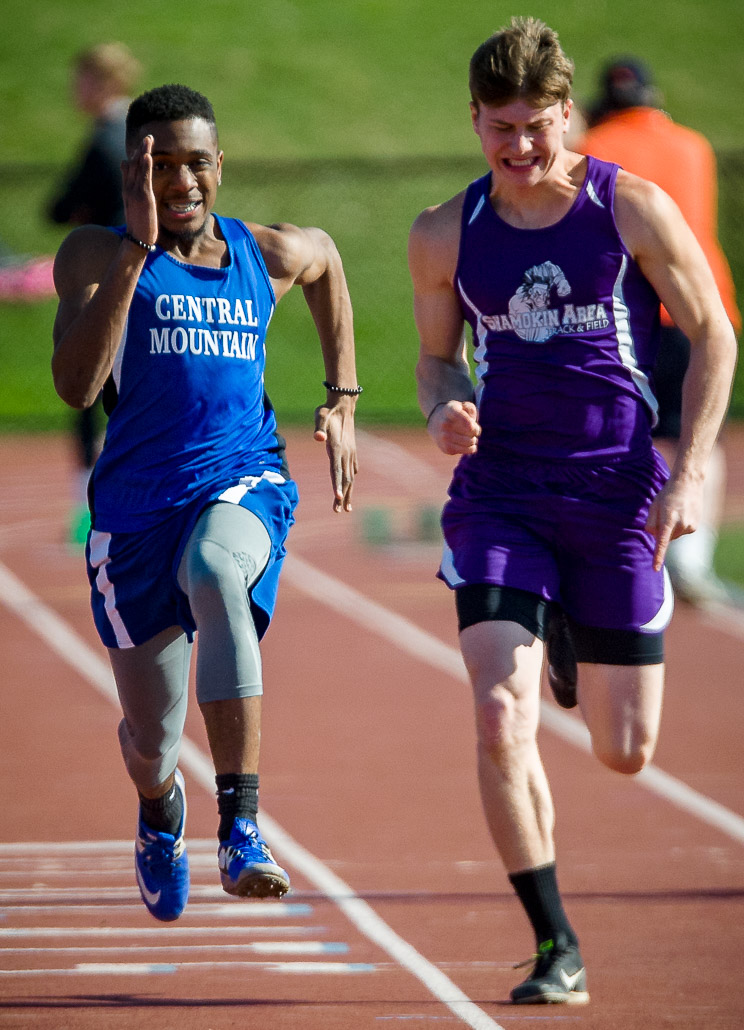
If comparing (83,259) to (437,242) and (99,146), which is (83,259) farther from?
(99,146)

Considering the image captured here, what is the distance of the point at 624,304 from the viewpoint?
448 cm

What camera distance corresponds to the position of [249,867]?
3922 millimetres

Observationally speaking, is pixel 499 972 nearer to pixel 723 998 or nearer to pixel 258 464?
pixel 723 998

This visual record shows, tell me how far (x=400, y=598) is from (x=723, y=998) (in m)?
5.94

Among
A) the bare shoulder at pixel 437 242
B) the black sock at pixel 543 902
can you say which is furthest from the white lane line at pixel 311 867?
the bare shoulder at pixel 437 242

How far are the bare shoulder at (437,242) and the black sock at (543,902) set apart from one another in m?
1.61

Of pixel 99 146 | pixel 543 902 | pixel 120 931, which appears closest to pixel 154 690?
pixel 120 931

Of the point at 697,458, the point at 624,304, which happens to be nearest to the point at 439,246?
the point at 624,304

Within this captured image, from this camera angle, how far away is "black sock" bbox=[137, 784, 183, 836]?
490 cm

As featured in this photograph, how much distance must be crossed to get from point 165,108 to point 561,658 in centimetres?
186

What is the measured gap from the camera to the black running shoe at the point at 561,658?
15.6ft

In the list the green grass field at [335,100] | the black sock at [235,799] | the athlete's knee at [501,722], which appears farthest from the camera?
the green grass field at [335,100]

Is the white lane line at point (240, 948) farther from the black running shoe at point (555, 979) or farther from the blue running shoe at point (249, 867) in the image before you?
the blue running shoe at point (249, 867)

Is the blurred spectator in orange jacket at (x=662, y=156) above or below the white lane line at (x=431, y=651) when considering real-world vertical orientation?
above
